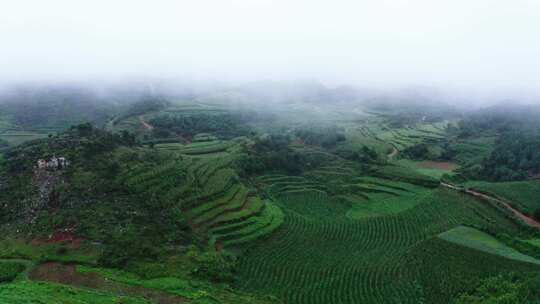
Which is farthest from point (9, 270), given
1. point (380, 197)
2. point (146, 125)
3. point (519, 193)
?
point (146, 125)

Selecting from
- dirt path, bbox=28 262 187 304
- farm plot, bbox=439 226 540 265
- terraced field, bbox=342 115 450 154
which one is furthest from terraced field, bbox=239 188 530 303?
terraced field, bbox=342 115 450 154

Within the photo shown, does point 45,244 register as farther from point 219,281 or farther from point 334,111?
point 334,111

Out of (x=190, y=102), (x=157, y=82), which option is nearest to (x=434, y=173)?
(x=190, y=102)

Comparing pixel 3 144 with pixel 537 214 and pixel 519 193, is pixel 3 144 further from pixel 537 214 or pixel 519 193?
pixel 537 214

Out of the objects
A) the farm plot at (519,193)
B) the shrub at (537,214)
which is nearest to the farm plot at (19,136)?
the farm plot at (519,193)

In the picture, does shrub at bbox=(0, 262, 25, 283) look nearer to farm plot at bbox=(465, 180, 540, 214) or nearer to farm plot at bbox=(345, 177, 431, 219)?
farm plot at bbox=(345, 177, 431, 219)

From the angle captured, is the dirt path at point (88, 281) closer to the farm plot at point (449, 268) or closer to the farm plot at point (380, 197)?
the farm plot at point (449, 268)
